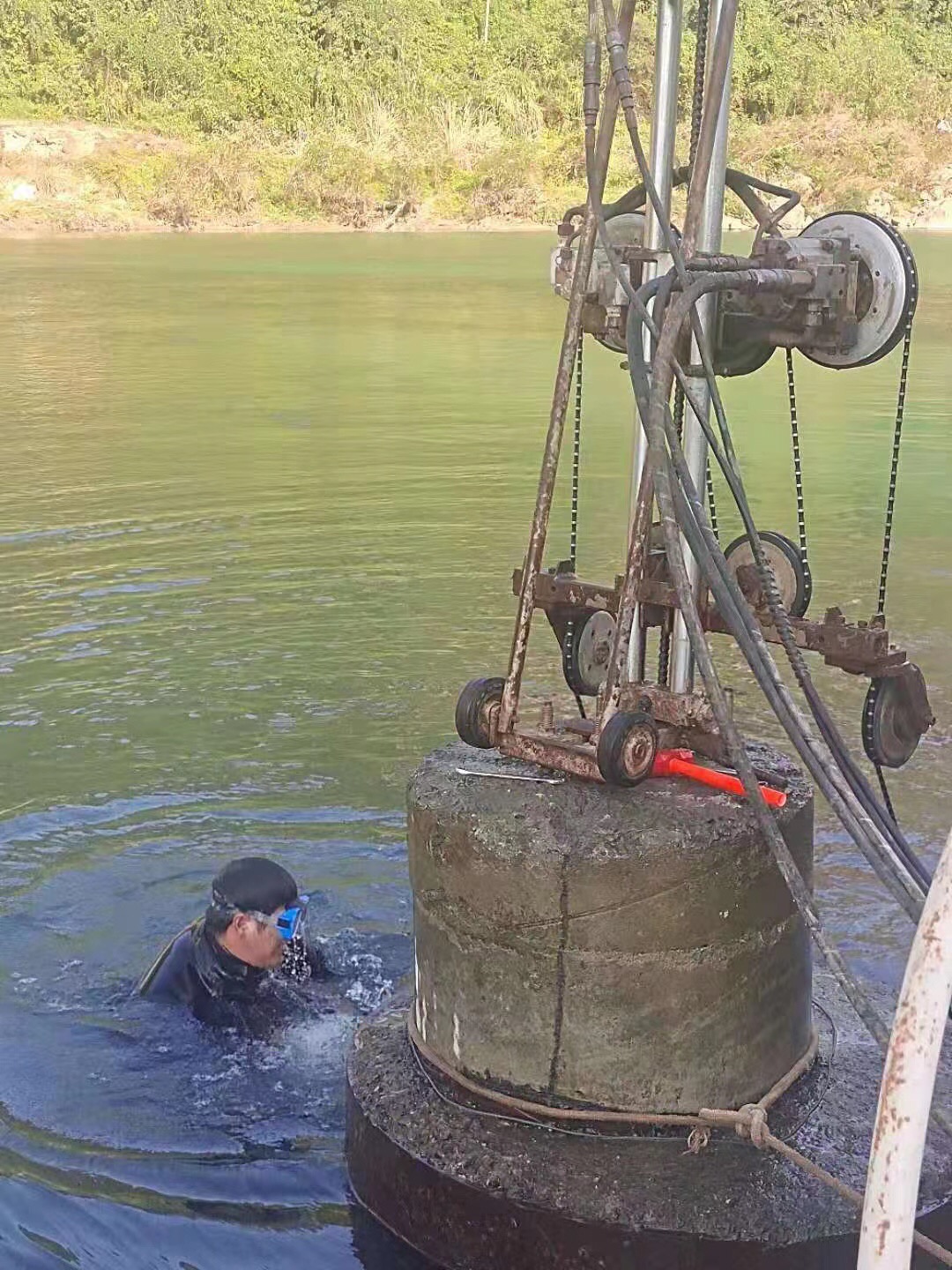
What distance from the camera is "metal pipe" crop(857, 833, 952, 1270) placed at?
1903 mm

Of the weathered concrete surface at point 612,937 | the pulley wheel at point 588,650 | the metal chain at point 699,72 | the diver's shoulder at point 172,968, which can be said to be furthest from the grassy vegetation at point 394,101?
the weathered concrete surface at point 612,937

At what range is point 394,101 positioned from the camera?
198 feet

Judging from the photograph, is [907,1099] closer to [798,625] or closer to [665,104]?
[798,625]

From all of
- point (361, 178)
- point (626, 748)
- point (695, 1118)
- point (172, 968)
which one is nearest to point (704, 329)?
point (626, 748)

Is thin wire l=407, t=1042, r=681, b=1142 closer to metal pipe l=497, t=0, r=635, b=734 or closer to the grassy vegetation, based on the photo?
metal pipe l=497, t=0, r=635, b=734

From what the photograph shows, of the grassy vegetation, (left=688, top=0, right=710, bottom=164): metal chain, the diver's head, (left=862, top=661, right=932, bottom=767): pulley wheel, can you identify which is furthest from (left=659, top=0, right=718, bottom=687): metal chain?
the grassy vegetation

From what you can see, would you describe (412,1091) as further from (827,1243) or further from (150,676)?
(150,676)

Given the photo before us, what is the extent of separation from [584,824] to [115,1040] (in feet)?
8.06

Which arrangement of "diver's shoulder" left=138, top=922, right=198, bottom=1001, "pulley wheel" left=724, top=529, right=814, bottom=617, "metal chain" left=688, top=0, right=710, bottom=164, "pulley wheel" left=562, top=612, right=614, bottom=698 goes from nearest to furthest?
"metal chain" left=688, top=0, right=710, bottom=164 → "pulley wheel" left=724, top=529, right=814, bottom=617 → "pulley wheel" left=562, top=612, right=614, bottom=698 → "diver's shoulder" left=138, top=922, right=198, bottom=1001

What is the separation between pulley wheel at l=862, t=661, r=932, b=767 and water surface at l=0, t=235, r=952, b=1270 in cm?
184

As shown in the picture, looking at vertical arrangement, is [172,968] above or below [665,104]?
below

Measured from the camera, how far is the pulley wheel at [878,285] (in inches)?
139

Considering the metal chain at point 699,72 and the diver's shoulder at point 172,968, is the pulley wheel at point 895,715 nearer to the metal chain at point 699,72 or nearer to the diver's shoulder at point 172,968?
the metal chain at point 699,72

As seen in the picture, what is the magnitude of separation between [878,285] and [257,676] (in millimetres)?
5437
